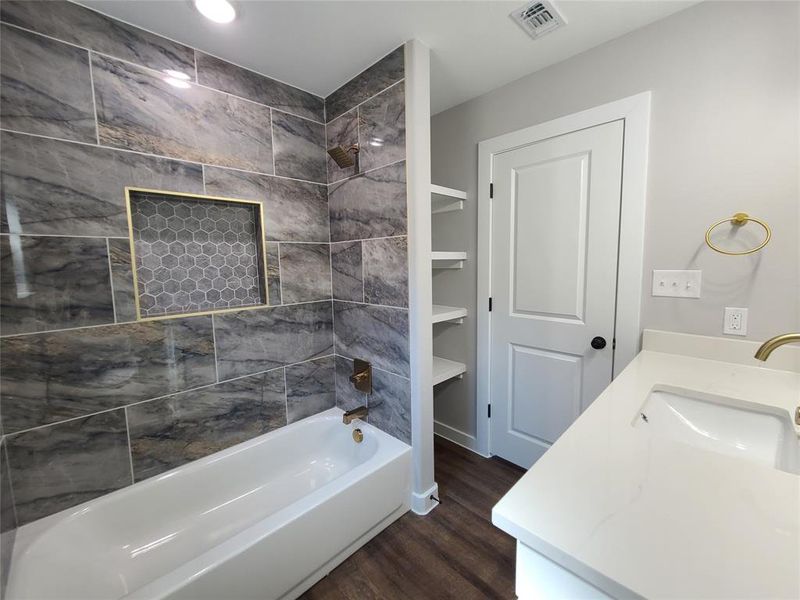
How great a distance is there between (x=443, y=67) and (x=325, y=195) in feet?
3.19

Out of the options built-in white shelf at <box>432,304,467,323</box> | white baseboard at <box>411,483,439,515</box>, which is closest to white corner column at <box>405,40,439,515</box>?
white baseboard at <box>411,483,439,515</box>

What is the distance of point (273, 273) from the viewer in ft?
6.24

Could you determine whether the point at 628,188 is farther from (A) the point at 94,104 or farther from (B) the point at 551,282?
(A) the point at 94,104

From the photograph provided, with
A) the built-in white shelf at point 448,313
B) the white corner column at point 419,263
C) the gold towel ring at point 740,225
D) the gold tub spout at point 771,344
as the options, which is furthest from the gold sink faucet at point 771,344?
the built-in white shelf at point 448,313

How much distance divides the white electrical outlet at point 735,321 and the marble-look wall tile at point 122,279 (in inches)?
99.5

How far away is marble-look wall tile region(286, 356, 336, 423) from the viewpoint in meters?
2.04

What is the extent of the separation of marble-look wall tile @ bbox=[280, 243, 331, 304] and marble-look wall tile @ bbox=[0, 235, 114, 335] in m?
0.79

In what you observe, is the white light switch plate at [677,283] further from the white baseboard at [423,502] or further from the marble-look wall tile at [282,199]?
the marble-look wall tile at [282,199]

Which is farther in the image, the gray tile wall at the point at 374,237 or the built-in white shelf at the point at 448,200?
the built-in white shelf at the point at 448,200

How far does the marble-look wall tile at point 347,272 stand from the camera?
198 cm

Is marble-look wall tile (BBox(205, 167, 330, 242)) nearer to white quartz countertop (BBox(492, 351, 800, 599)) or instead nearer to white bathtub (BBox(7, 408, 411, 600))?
white bathtub (BBox(7, 408, 411, 600))

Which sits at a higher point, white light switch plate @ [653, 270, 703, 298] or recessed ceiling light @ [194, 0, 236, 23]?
recessed ceiling light @ [194, 0, 236, 23]

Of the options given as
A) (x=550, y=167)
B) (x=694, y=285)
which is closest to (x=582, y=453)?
(x=694, y=285)

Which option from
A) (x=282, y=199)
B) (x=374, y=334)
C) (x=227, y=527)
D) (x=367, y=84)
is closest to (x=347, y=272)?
(x=374, y=334)
